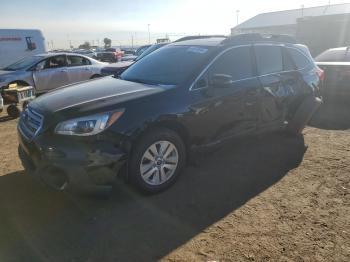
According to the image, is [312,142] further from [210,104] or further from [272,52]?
[210,104]

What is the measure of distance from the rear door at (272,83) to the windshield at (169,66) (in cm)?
104

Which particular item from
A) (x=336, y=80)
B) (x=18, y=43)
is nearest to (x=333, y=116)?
(x=336, y=80)

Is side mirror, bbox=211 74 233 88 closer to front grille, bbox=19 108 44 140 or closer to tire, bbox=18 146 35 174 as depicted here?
front grille, bbox=19 108 44 140

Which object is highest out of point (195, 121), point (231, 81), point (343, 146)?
point (231, 81)

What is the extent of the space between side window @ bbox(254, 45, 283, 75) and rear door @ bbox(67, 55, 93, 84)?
297 inches

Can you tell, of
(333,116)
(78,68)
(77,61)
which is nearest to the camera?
(333,116)

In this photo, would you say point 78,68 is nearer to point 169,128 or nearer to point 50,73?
point 50,73

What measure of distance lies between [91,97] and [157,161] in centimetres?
101

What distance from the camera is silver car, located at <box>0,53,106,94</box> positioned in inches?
388

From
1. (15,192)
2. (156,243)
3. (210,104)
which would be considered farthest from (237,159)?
(15,192)

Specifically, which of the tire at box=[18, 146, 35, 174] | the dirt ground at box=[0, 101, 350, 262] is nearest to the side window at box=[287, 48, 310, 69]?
the dirt ground at box=[0, 101, 350, 262]

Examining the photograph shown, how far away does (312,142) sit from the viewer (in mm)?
5898

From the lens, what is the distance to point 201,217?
3537 mm

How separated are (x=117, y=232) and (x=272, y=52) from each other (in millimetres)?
3615
